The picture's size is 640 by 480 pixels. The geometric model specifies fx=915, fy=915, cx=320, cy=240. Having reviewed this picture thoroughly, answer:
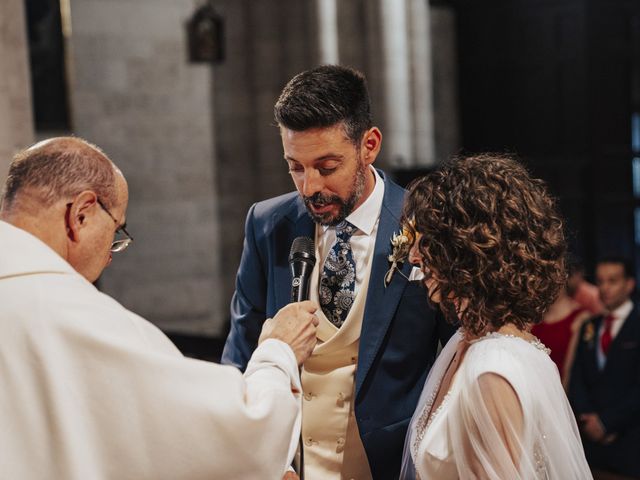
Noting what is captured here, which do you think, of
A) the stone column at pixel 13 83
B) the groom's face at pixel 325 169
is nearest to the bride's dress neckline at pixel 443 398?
the groom's face at pixel 325 169

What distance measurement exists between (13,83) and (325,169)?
9.23 ft

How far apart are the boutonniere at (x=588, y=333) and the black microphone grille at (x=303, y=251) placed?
3.63 metres

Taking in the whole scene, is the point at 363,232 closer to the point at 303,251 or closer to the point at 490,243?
the point at 303,251

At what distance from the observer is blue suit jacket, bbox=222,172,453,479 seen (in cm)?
277

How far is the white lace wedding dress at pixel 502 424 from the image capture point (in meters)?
2.22

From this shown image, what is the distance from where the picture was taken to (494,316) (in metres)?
2.43

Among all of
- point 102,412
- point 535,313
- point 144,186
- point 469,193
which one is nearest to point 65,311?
point 102,412

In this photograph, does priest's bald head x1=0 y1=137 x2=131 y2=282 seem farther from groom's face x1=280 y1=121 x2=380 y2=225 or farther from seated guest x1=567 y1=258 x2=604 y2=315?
seated guest x1=567 y1=258 x2=604 y2=315

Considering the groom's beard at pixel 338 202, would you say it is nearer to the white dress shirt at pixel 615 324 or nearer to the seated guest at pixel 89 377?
the seated guest at pixel 89 377

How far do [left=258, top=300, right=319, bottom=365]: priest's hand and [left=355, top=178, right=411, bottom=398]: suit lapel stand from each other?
29cm

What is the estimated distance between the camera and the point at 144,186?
840cm

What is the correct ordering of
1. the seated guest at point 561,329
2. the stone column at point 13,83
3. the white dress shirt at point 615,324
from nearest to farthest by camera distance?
the stone column at point 13,83
the white dress shirt at point 615,324
the seated guest at point 561,329

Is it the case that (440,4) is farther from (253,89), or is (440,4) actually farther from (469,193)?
(469,193)

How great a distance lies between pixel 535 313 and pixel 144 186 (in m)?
6.38
